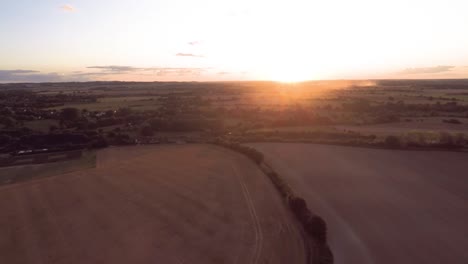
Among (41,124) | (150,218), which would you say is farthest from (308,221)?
(41,124)

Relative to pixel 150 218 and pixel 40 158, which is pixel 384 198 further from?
pixel 40 158

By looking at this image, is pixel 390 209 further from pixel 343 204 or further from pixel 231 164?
pixel 231 164

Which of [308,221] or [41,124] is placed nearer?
[308,221]

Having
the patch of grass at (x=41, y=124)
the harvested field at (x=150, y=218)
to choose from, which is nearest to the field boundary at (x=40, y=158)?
the harvested field at (x=150, y=218)

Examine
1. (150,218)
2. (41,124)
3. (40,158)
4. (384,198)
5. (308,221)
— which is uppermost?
(41,124)

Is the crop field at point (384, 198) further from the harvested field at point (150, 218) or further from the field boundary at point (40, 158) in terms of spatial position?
the field boundary at point (40, 158)

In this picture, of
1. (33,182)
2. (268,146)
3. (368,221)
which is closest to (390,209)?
(368,221)

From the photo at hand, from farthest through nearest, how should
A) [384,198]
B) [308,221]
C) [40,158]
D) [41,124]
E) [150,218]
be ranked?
[41,124] < [40,158] < [384,198] < [150,218] < [308,221]
